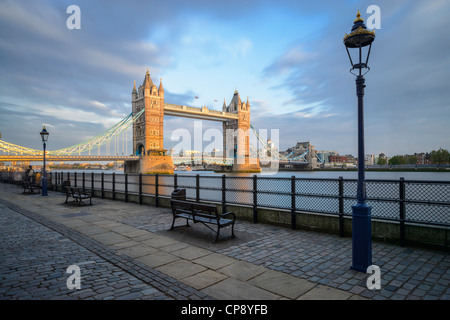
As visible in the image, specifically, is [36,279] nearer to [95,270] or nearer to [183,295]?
[95,270]

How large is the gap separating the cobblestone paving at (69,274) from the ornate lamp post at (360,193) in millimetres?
2366

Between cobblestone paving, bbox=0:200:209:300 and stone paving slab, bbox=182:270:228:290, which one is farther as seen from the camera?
stone paving slab, bbox=182:270:228:290

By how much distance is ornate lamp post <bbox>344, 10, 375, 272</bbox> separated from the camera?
4.12 m

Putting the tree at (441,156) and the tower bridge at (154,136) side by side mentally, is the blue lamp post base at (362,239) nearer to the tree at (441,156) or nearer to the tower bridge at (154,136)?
the tower bridge at (154,136)

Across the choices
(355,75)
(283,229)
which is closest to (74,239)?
(283,229)

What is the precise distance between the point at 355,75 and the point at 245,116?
378 feet

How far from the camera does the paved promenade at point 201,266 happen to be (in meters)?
3.45

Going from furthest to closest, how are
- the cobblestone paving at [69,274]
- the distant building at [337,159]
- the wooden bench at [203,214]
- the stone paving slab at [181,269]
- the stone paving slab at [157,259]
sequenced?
1. the distant building at [337,159]
2. the wooden bench at [203,214]
3. the stone paving slab at [157,259]
4. the stone paving slab at [181,269]
5. the cobblestone paving at [69,274]

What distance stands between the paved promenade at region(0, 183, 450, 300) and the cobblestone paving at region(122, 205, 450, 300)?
0.04 feet

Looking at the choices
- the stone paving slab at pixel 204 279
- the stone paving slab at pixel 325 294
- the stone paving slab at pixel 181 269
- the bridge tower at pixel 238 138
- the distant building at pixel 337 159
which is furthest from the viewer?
the distant building at pixel 337 159

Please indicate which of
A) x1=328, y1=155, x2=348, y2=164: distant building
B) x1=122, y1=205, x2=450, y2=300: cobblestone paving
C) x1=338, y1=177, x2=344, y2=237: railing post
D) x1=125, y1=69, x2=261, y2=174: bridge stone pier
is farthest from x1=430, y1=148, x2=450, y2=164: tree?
x1=122, y1=205, x2=450, y2=300: cobblestone paving

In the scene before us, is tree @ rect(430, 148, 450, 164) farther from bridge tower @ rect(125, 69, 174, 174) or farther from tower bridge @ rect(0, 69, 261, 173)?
bridge tower @ rect(125, 69, 174, 174)

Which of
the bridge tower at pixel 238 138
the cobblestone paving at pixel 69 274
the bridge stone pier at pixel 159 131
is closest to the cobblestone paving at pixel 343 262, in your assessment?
the cobblestone paving at pixel 69 274

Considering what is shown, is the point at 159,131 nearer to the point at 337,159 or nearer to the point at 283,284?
the point at 283,284
